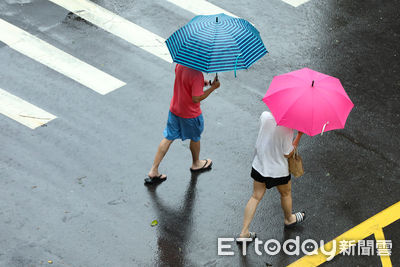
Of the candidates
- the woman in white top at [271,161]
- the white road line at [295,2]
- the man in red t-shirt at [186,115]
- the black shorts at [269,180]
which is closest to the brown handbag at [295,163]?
the woman in white top at [271,161]

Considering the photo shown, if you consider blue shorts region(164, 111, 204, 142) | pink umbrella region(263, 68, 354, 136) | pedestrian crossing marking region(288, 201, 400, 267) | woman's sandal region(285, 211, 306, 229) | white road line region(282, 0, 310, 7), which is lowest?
pedestrian crossing marking region(288, 201, 400, 267)

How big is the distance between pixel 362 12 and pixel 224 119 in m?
4.64

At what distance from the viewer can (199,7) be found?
12570mm

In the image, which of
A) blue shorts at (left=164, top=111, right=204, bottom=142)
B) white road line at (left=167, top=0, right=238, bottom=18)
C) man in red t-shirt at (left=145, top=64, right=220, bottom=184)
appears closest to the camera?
man in red t-shirt at (left=145, top=64, right=220, bottom=184)

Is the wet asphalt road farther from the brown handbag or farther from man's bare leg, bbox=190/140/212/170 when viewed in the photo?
the brown handbag

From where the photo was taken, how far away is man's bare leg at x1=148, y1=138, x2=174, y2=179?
8281 millimetres

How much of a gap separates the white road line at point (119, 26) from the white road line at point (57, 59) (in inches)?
43.6

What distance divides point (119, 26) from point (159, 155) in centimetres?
422

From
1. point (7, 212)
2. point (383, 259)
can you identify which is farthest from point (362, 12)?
point (7, 212)

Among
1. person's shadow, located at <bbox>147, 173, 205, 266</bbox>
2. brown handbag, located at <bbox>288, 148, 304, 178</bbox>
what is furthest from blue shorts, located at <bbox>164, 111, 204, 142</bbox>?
brown handbag, located at <bbox>288, 148, 304, 178</bbox>

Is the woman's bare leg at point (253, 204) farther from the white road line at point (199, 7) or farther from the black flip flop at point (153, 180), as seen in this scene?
the white road line at point (199, 7)

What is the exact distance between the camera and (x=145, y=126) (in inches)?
372

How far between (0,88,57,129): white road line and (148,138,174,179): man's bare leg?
2027 millimetres

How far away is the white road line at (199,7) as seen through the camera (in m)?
12.4
